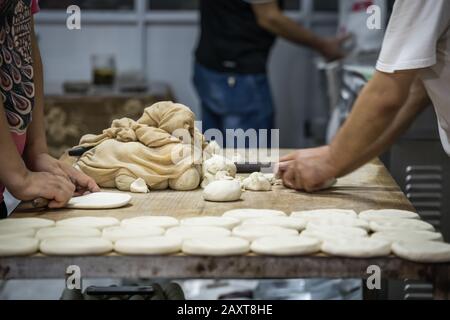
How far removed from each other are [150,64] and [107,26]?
0.43 meters

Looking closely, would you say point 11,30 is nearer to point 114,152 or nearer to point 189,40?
point 114,152

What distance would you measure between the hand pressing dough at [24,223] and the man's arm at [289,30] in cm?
251

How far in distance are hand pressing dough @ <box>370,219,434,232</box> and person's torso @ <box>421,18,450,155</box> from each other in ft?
1.19

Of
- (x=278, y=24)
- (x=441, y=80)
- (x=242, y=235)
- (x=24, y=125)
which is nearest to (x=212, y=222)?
(x=242, y=235)

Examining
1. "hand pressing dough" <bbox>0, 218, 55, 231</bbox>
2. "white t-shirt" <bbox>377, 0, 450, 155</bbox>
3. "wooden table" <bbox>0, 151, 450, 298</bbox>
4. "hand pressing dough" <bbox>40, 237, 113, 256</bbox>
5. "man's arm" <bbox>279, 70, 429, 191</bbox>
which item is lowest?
"wooden table" <bbox>0, 151, 450, 298</bbox>

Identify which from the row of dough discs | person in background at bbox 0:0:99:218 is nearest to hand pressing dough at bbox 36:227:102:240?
the row of dough discs

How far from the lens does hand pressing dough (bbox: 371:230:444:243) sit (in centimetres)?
157

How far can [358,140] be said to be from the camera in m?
1.99

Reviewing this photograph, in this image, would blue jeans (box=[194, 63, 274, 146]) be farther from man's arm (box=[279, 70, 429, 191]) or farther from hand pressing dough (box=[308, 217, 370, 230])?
hand pressing dough (box=[308, 217, 370, 230])

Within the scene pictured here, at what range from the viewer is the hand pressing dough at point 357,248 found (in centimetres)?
148

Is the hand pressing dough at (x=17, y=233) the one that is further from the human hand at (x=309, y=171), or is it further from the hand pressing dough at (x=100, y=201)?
the human hand at (x=309, y=171)

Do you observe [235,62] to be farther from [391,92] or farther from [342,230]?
[342,230]

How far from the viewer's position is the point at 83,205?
5.99ft

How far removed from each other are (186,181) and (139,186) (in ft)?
0.41
